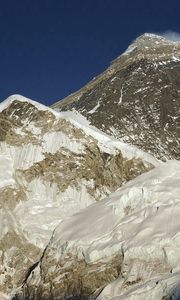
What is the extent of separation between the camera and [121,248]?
2162cm

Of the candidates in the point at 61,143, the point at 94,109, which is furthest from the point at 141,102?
the point at 61,143

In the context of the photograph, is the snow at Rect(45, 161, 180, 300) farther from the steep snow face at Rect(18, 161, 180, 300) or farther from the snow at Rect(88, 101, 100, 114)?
the snow at Rect(88, 101, 100, 114)

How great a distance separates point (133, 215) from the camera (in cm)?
2339

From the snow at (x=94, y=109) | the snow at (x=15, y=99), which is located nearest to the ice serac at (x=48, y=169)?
the snow at (x=15, y=99)

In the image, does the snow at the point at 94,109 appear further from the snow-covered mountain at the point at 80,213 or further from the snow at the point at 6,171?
the snow at the point at 6,171

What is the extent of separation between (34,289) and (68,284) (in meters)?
1.64

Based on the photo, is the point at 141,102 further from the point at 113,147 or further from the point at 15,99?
the point at 113,147

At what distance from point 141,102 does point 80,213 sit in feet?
186

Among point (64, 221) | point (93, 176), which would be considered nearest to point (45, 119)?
point (93, 176)

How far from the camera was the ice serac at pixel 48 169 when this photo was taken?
92.1 feet

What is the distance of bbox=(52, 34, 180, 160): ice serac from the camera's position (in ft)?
224

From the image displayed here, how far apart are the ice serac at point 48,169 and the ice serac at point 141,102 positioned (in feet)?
92.4

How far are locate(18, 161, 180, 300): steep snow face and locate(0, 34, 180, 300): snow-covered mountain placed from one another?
3 cm

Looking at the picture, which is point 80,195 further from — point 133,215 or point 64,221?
point 133,215
